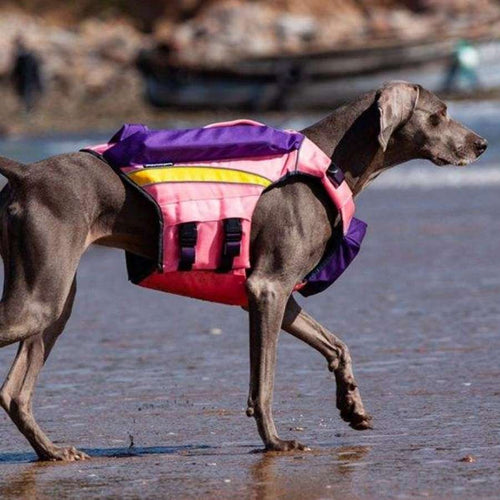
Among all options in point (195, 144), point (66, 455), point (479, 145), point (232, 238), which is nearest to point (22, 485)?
point (66, 455)

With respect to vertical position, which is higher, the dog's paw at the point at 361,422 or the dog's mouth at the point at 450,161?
the dog's mouth at the point at 450,161

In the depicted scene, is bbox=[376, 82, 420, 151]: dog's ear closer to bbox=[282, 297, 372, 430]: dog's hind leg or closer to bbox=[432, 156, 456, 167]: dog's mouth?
bbox=[432, 156, 456, 167]: dog's mouth

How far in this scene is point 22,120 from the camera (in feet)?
147

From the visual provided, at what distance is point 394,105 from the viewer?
23.4 feet

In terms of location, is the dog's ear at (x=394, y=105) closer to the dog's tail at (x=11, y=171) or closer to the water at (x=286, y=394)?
the water at (x=286, y=394)

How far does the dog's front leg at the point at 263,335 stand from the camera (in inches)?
265

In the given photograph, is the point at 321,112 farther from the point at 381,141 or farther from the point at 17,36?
the point at 381,141

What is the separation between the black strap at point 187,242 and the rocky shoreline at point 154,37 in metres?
36.3

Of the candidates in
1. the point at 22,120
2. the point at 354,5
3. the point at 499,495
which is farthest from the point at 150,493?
the point at 354,5

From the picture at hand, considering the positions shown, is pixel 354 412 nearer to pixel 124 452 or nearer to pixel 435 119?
pixel 124 452

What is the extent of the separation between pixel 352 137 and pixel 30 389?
172 centimetres

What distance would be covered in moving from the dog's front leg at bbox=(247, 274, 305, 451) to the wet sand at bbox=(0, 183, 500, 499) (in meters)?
0.18

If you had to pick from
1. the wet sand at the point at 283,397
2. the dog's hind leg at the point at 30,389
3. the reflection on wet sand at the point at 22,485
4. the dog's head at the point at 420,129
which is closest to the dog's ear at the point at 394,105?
the dog's head at the point at 420,129

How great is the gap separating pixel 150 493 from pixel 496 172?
52.5ft
